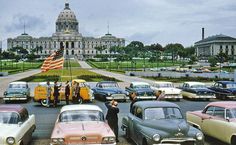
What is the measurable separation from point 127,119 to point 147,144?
9.97 feet

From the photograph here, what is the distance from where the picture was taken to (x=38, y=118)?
70.1ft

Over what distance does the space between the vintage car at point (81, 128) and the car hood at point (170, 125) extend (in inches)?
56.0

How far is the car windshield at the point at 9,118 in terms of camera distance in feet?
44.7

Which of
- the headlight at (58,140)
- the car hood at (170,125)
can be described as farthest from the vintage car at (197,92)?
the headlight at (58,140)

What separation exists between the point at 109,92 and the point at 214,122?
1551 centimetres

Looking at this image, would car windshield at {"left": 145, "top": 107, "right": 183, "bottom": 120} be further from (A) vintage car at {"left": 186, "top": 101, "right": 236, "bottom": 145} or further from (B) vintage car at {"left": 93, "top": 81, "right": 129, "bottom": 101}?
(B) vintage car at {"left": 93, "top": 81, "right": 129, "bottom": 101}

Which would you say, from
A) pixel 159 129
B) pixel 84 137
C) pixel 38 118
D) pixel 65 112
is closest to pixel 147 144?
pixel 159 129

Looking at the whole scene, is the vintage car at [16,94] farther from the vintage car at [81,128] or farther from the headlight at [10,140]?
the headlight at [10,140]

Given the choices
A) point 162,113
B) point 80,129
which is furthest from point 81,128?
point 162,113

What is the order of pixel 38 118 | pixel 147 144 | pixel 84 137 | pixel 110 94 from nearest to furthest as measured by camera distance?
pixel 84 137 < pixel 147 144 < pixel 38 118 < pixel 110 94

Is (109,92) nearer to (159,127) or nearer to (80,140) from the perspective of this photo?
(159,127)

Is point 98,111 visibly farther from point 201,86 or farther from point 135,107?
point 201,86

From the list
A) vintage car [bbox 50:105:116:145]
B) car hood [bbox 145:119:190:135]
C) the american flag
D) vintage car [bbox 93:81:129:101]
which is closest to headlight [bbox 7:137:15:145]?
vintage car [bbox 50:105:116:145]

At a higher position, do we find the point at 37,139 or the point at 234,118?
the point at 234,118
